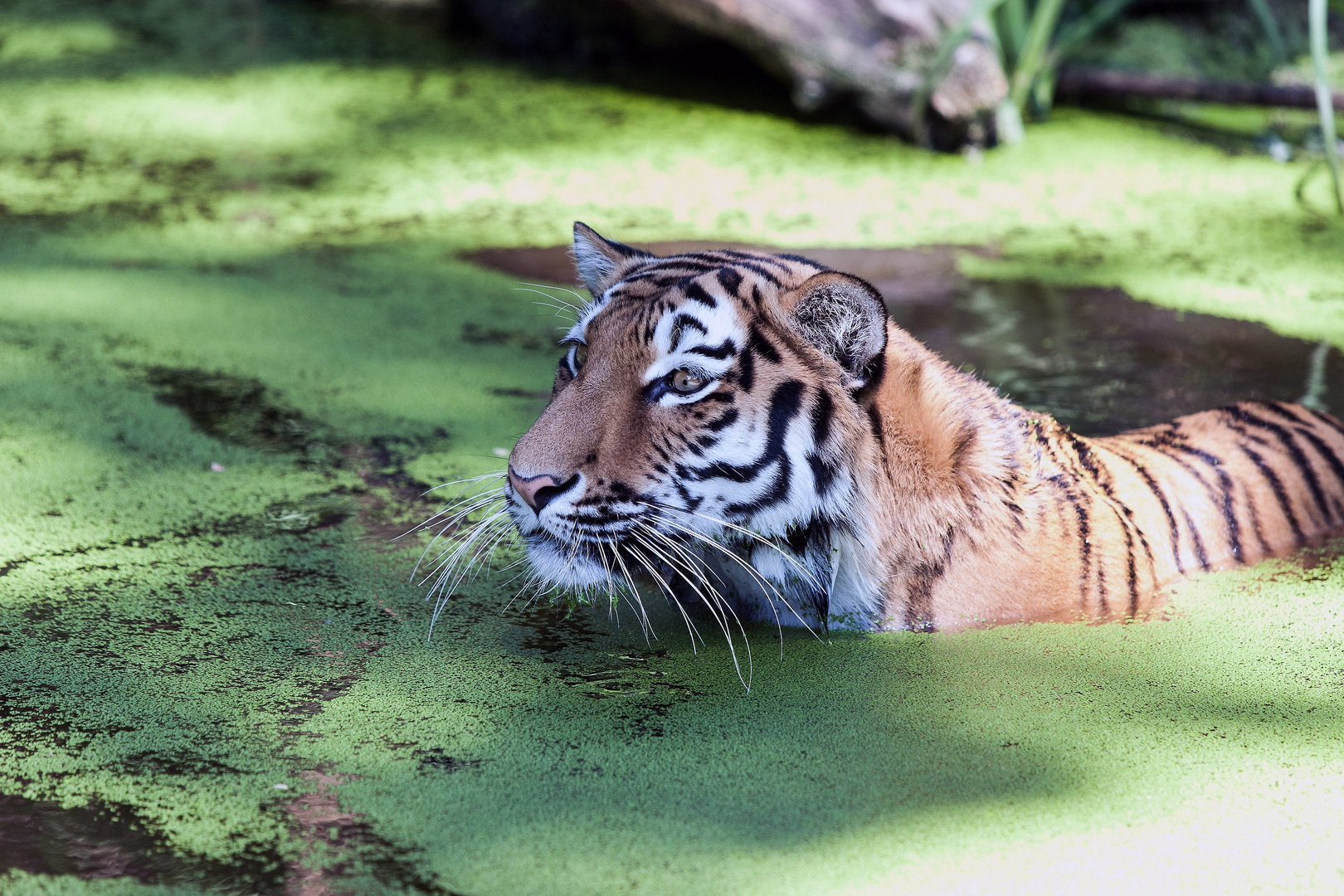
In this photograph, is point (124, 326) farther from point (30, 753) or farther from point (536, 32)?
point (536, 32)

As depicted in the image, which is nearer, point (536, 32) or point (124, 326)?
point (124, 326)

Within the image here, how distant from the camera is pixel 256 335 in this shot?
3.27 metres

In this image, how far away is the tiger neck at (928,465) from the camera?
1.92m

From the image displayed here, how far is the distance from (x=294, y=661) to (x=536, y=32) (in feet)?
14.1

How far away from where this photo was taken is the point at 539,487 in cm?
180

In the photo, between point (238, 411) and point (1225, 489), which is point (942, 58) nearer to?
point (1225, 489)

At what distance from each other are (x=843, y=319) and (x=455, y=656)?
0.76 metres

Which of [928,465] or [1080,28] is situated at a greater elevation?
[1080,28]

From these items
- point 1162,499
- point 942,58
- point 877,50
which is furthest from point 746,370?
point 877,50

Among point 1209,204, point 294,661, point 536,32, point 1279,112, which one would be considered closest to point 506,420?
point 294,661

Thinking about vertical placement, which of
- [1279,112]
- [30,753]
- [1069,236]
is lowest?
[30,753]

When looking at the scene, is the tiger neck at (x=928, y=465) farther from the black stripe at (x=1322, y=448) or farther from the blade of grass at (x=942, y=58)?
the blade of grass at (x=942, y=58)

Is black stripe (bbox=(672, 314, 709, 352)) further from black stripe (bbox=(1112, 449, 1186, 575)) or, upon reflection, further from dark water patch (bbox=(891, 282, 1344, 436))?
dark water patch (bbox=(891, 282, 1344, 436))

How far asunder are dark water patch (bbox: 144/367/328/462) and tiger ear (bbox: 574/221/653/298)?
2.72 ft
